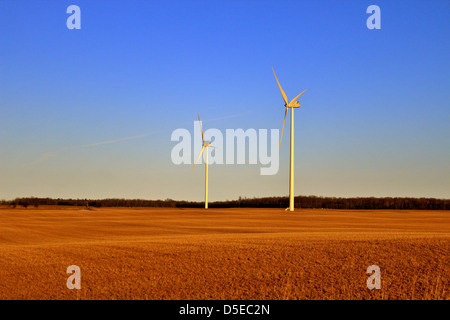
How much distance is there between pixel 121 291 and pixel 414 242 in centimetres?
1190

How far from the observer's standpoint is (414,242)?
63.3ft

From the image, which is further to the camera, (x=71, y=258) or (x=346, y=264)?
(x=71, y=258)

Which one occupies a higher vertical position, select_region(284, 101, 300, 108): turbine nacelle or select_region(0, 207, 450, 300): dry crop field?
select_region(284, 101, 300, 108): turbine nacelle

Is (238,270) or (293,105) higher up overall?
(293,105)

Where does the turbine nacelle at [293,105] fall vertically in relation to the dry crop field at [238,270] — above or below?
above

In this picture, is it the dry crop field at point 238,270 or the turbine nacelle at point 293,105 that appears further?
the turbine nacelle at point 293,105

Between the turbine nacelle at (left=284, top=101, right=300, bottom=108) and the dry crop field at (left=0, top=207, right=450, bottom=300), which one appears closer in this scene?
the dry crop field at (left=0, top=207, right=450, bottom=300)

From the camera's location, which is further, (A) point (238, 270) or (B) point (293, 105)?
(B) point (293, 105)

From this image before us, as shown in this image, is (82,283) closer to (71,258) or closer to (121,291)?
(121,291)
